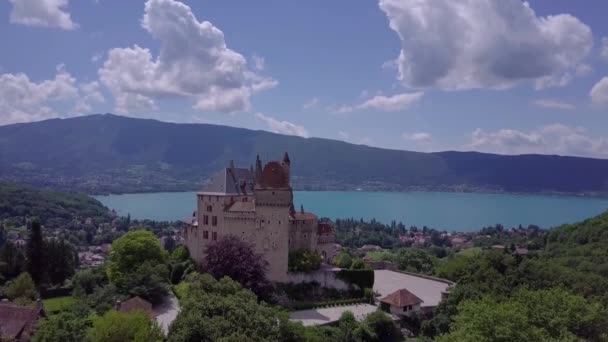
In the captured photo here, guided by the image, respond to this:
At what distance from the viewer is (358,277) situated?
36312mm

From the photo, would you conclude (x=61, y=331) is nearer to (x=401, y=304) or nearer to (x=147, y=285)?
(x=147, y=285)

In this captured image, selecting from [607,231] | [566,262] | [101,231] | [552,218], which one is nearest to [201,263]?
[566,262]

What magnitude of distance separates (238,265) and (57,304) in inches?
439

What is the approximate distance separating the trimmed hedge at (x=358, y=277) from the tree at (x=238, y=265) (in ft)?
18.6

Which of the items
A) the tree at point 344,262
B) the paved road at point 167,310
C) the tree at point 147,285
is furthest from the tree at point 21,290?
the tree at point 344,262

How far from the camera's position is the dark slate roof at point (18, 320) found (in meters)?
23.1

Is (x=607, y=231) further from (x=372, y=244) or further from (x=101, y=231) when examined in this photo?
(x=101, y=231)

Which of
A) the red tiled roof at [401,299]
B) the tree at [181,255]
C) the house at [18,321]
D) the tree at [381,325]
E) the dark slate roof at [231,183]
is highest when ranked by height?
the dark slate roof at [231,183]

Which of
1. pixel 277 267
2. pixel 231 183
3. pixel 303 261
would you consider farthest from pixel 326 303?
pixel 231 183

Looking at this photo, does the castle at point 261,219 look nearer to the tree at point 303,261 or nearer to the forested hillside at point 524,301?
the tree at point 303,261

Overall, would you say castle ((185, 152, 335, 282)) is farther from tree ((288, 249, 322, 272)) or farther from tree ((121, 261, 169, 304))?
tree ((121, 261, 169, 304))

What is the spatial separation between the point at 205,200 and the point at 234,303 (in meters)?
15.7

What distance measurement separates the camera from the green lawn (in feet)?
100

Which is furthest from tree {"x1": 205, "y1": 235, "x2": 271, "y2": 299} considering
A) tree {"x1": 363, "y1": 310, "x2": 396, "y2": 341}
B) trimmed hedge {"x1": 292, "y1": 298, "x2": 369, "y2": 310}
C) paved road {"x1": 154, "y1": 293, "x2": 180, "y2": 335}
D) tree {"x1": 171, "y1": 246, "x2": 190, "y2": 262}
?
tree {"x1": 363, "y1": 310, "x2": 396, "y2": 341}
